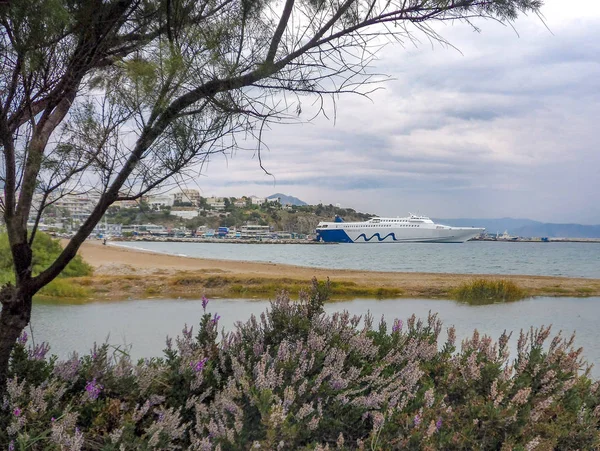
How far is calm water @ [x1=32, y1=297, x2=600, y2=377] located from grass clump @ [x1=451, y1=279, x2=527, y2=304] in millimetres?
355

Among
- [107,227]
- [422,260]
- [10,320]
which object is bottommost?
[422,260]

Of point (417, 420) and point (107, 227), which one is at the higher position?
point (107, 227)

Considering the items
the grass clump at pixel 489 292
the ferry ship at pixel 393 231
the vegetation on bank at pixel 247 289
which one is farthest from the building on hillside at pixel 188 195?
the ferry ship at pixel 393 231

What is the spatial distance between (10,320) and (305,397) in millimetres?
1250

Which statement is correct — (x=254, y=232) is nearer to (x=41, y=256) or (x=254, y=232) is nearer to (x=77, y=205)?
(x=41, y=256)

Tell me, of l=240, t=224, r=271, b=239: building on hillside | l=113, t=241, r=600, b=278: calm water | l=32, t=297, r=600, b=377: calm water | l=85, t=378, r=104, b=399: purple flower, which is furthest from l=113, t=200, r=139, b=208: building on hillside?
l=240, t=224, r=271, b=239: building on hillside

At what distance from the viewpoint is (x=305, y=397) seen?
1919 millimetres

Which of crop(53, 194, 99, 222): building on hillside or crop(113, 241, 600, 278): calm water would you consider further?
crop(113, 241, 600, 278): calm water

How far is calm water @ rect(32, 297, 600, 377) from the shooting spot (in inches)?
194

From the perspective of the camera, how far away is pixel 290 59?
2461 millimetres

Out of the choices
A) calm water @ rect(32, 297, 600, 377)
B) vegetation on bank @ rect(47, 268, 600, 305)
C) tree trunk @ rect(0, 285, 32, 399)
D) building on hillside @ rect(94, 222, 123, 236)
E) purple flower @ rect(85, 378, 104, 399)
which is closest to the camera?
purple flower @ rect(85, 378, 104, 399)

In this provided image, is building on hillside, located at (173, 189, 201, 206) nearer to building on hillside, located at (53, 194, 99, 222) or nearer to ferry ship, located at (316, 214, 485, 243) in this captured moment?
building on hillside, located at (53, 194, 99, 222)

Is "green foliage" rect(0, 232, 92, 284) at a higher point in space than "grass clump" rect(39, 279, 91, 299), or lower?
higher

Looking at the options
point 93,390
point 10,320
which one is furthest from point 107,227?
point 93,390
